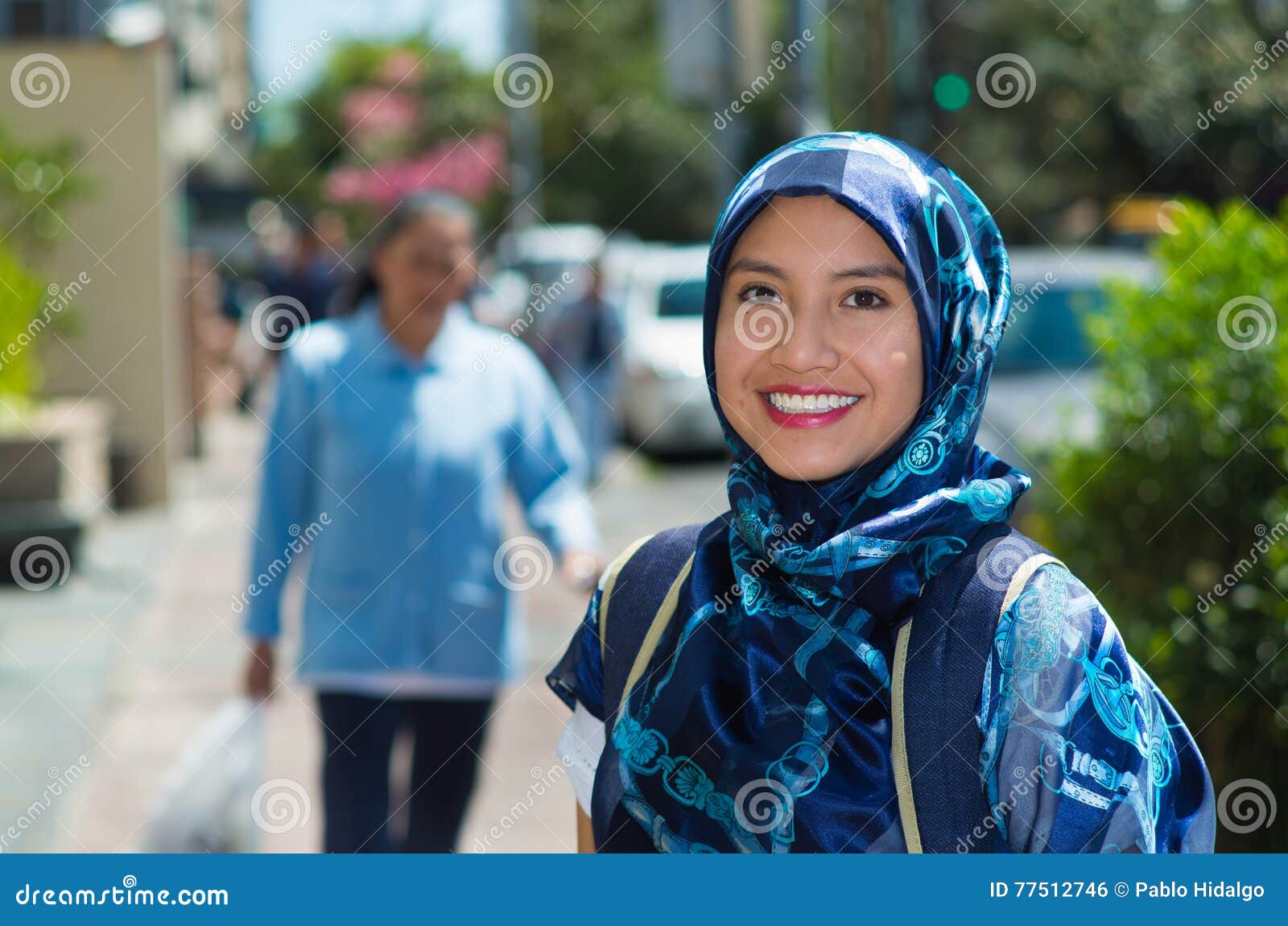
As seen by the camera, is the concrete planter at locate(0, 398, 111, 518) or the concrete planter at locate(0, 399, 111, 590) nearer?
the concrete planter at locate(0, 399, 111, 590)

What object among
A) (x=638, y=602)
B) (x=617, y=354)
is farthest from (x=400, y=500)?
(x=617, y=354)

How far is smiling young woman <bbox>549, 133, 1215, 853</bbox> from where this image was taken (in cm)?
164

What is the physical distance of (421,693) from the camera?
3.77 m

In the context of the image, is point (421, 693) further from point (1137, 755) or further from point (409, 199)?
point (1137, 755)

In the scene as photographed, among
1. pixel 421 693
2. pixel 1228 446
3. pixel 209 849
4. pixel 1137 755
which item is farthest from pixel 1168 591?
pixel 209 849

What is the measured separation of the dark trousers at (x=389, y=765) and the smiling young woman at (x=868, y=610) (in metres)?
1.85

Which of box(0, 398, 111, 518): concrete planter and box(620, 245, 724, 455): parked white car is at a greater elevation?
box(620, 245, 724, 455): parked white car

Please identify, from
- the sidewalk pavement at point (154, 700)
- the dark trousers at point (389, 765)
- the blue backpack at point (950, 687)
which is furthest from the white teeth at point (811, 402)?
the sidewalk pavement at point (154, 700)

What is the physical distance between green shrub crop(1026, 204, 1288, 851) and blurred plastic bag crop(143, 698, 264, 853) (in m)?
2.28

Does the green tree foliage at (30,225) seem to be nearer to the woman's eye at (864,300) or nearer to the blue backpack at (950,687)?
the woman's eye at (864,300)

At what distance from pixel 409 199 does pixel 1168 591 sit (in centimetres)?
228

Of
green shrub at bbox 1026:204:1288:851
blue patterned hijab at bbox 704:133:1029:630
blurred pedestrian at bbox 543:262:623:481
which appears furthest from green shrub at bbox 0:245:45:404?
blue patterned hijab at bbox 704:133:1029:630
